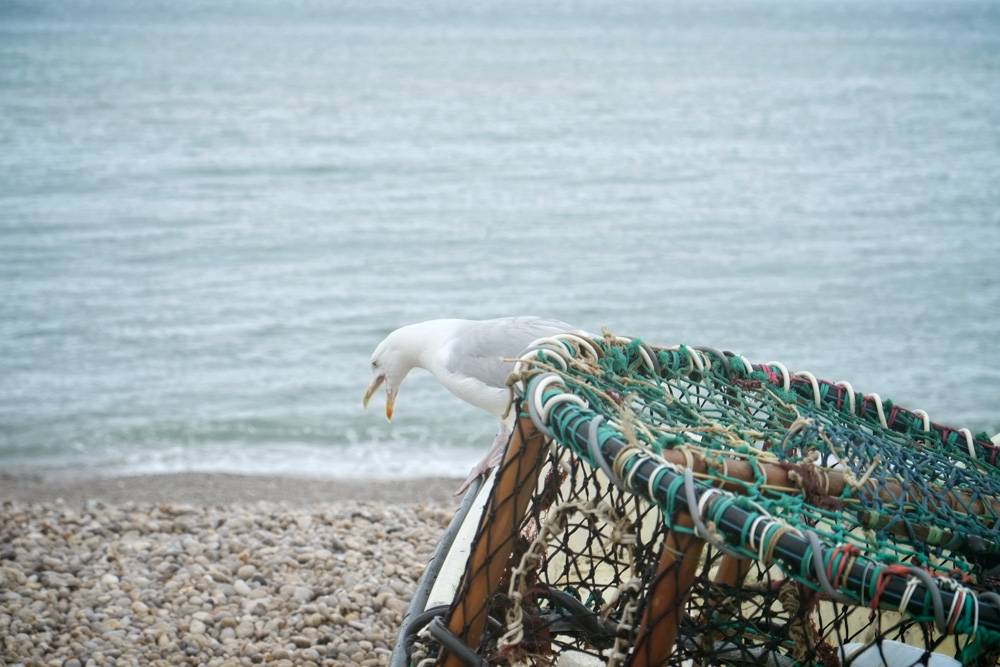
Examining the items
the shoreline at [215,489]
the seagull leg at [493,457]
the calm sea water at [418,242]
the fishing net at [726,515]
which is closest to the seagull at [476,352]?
the seagull leg at [493,457]

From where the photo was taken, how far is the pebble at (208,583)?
3611 millimetres

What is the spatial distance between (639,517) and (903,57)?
43.2m

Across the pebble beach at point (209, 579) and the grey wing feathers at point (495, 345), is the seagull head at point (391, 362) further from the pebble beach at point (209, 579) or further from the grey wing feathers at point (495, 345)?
the pebble beach at point (209, 579)

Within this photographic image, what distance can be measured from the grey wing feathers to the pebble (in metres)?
1.09

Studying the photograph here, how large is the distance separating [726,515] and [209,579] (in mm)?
3050

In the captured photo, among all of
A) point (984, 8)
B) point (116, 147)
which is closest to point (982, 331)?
point (116, 147)

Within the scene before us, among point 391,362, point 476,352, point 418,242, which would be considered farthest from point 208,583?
point 418,242

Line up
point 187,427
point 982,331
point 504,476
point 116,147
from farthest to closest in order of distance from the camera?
1. point 116,147
2. point 982,331
3. point 187,427
4. point 504,476

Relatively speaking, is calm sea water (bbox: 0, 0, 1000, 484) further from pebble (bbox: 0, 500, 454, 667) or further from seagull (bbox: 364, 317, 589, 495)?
seagull (bbox: 364, 317, 589, 495)

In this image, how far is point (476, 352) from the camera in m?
3.61

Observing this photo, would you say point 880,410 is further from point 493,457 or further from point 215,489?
point 215,489

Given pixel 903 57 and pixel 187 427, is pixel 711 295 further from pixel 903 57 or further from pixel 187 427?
pixel 903 57

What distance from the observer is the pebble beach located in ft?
11.9

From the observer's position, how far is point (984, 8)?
74.5m
